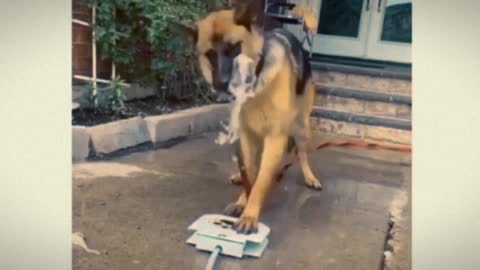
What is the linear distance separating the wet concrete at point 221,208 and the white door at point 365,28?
21cm

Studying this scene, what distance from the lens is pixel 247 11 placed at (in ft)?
3.37

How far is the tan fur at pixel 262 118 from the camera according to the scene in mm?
1035

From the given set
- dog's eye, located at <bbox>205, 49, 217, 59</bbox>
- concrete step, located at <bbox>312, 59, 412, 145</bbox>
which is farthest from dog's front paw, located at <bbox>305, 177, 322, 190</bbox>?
dog's eye, located at <bbox>205, 49, 217, 59</bbox>

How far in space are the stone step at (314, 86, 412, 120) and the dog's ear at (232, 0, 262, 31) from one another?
0.64ft

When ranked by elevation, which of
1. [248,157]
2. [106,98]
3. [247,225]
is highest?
[106,98]

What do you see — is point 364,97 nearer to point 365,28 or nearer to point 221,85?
point 365,28

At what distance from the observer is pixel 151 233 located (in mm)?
1080

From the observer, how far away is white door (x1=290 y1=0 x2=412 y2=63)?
104 centimetres

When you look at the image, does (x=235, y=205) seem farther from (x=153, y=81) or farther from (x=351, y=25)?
(x=351, y=25)

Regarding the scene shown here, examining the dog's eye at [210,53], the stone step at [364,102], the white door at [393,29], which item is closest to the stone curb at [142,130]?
the dog's eye at [210,53]

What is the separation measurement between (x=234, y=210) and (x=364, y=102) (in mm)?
350

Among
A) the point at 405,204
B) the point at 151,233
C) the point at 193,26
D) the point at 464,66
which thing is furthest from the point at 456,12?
the point at 151,233

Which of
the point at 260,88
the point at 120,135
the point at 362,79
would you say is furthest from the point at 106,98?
the point at 362,79

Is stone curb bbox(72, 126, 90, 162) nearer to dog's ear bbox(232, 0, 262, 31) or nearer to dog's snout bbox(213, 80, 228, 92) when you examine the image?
dog's snout bbox(213, 80, 228, 92)
